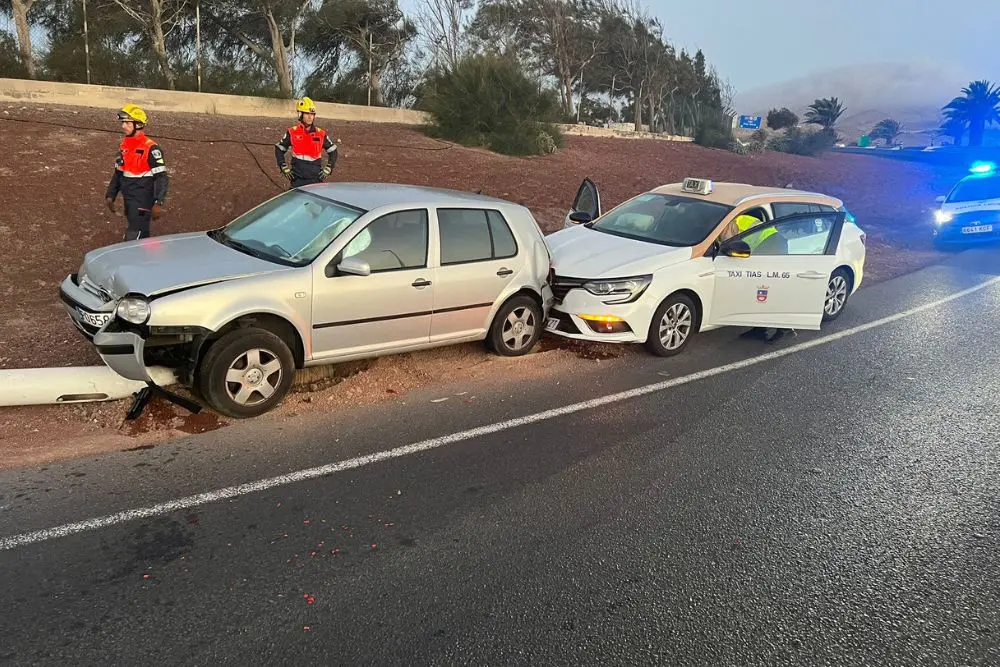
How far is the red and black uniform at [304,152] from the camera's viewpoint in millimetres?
9133

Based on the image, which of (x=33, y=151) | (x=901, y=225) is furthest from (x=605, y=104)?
(x=33, y=151)

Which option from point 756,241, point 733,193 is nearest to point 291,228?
point 756,241

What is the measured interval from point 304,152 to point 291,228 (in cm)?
392

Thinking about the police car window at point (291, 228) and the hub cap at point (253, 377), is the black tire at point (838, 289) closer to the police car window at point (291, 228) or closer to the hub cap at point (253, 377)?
the police car window at point (291, 228)

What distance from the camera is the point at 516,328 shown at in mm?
6660

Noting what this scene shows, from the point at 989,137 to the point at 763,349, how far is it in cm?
7717

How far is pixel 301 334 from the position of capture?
5.18 m

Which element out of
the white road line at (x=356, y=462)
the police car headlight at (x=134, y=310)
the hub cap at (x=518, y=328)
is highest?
the police car headlight at (x=134, y=310)

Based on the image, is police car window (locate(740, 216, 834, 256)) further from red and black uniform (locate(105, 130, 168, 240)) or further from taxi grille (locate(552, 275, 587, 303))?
red and black uniform (locate(105, 130, 168, 240))

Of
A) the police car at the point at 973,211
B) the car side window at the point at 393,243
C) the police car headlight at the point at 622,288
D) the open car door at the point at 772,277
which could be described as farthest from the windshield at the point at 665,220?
the police car at the point at 973,211

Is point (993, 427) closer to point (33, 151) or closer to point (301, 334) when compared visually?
point (301, 334)

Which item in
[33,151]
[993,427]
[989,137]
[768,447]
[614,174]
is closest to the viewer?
[768,447]

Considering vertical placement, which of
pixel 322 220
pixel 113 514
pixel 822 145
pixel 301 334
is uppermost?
pixel 822 145

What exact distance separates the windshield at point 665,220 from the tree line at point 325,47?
61.2 ft
